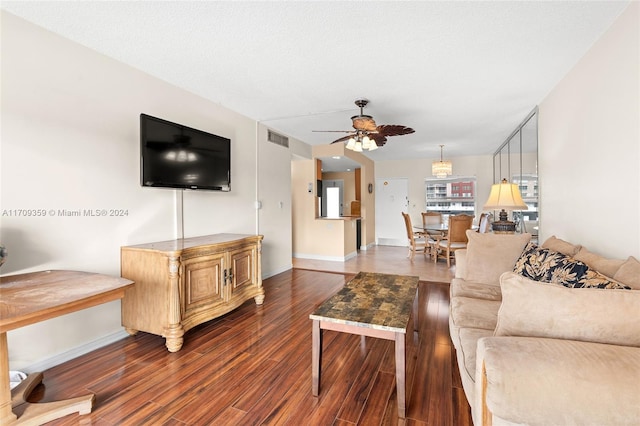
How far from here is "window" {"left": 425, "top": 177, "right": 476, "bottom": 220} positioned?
7.43m

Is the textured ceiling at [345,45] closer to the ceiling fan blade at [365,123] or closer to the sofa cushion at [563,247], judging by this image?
the ceiling fan blade at [365,123]

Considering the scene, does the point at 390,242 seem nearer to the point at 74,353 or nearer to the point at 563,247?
the point at 563,247

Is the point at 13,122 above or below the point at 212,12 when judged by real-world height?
below

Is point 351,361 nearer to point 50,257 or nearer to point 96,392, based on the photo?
point 96,392

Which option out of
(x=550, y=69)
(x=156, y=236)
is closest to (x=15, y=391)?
(x=156, y=236)

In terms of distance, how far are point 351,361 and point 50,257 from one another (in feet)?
7.52

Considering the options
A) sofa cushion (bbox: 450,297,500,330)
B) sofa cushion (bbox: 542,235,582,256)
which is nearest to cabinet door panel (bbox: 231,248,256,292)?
sofa cushion (bbox: 450,297,500,330)

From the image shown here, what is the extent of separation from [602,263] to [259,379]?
2.20m

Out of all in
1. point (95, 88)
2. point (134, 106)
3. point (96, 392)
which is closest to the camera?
point (96, 392)

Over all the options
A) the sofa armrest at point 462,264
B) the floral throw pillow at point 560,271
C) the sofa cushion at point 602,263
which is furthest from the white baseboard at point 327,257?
the sofa cushion at point 602,263

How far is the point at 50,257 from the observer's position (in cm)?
205

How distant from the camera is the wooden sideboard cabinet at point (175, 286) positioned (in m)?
2.25

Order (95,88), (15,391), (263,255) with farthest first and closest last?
(263,255) < (95,88) < (15,391)

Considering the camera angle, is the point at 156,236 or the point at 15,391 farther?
the point at 156,236
